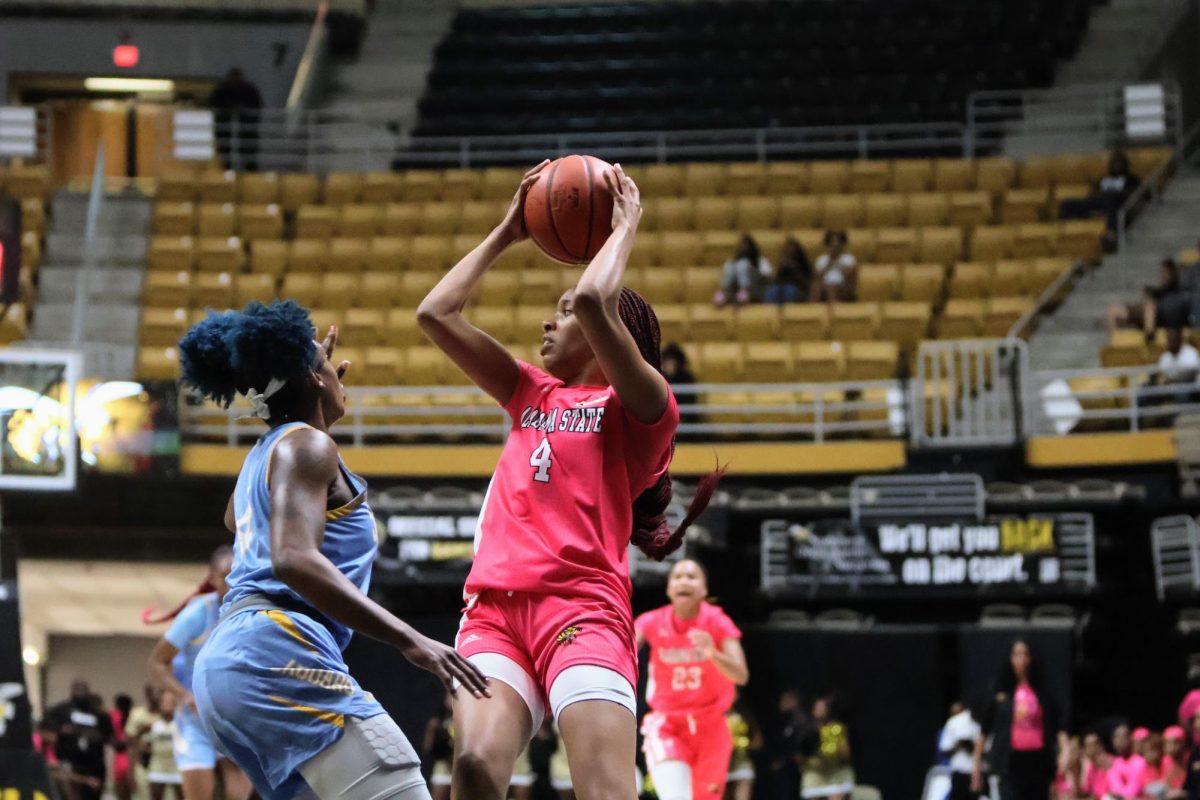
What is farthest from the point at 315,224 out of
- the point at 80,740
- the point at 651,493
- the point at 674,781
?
the point at 651,493

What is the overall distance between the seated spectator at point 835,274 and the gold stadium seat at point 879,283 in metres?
0.18

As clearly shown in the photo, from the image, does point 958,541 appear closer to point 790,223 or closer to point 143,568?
point 790,223

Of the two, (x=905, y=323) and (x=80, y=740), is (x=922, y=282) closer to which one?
(x=905, y=323)

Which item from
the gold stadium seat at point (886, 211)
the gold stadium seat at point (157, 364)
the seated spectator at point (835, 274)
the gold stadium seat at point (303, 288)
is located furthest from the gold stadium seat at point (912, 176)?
the gold stadium seat at point (157, 364)

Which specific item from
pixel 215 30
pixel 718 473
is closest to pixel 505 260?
pixel 215 30

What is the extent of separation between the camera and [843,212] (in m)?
20.9

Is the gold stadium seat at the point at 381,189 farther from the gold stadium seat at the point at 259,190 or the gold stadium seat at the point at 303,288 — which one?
the gold stadium seat at the point at 303,288

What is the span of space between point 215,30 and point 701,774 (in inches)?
707

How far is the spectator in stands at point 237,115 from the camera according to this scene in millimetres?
23016

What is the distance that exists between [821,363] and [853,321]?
810 millimetres

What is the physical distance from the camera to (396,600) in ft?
51.3

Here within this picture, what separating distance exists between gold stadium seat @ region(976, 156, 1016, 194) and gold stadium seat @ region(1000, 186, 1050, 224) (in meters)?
0.40

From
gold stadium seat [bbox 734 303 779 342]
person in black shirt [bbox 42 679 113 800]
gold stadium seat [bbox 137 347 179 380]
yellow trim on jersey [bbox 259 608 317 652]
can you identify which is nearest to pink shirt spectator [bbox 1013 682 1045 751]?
gold stadium seat [bbox 734 303 779 342]

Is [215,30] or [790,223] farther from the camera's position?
[215,30]
